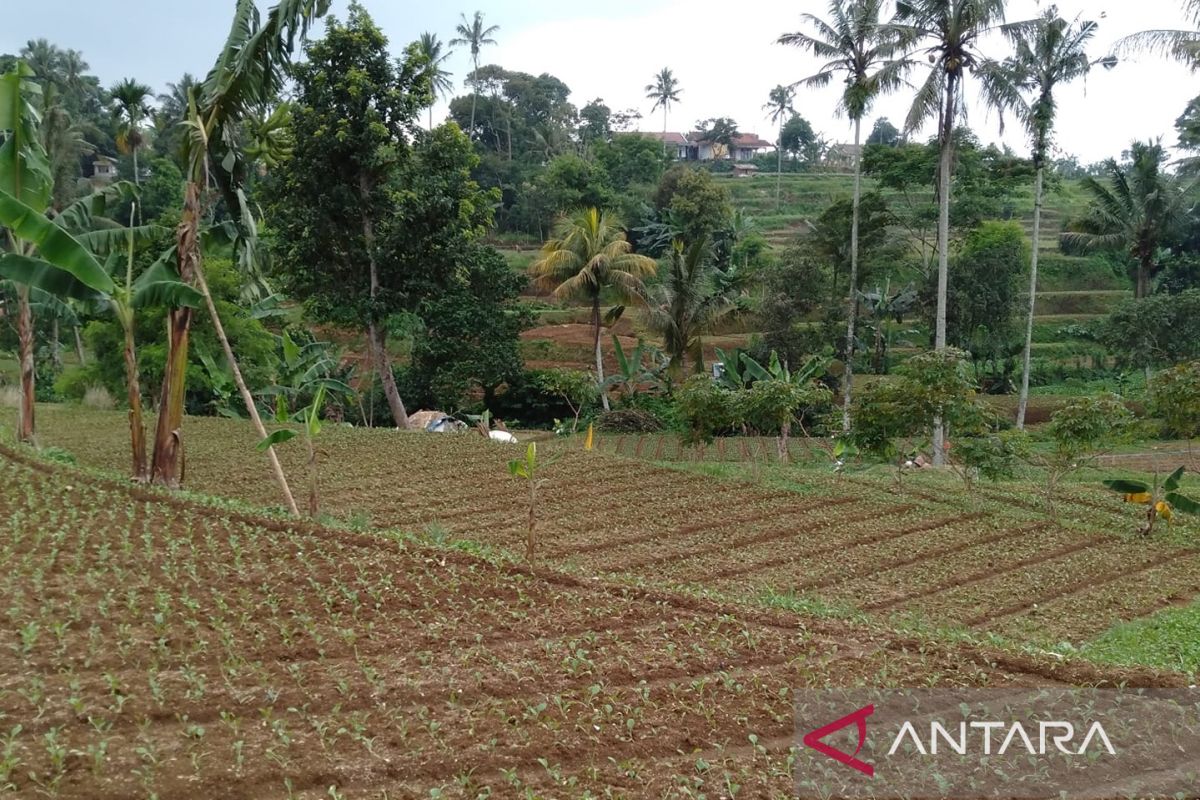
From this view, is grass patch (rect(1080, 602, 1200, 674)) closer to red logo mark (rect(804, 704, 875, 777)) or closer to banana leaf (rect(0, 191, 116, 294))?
red logo mark (rect(804, 704, 875, 777))

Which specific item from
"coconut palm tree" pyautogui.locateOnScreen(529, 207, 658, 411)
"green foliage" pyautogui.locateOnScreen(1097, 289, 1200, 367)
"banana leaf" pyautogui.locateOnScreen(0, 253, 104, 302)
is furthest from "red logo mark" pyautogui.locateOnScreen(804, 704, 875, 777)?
"green foliage" pyautogui.locateOnScreen(1097, 289, 1200, 367)

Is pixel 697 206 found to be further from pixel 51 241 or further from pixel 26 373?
pixel 51 241

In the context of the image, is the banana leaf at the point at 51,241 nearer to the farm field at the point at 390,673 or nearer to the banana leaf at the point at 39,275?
the banana leaf at the point at 39,275

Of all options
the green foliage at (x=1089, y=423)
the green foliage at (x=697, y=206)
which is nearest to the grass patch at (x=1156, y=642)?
the green foliage at (x=1089, y=423)

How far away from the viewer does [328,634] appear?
22.5 ft

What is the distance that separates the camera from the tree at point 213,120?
1210cm

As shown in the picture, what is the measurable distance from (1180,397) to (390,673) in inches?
535

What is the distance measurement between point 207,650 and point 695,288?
81.4ft

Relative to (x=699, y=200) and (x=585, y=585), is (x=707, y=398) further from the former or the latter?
(x=699, y=200)

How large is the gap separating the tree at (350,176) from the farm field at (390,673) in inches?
611

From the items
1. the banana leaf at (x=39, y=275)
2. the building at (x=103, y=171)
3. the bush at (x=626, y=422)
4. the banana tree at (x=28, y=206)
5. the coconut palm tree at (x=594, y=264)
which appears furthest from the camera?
the building at (x=103, y=171)

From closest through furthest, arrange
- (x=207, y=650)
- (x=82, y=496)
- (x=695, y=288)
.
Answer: (x=207, y=650)
(x=82, y=496)
(x=695, y=288)

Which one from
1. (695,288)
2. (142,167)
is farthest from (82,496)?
(142,167)

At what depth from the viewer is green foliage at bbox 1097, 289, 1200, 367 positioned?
3125cm
